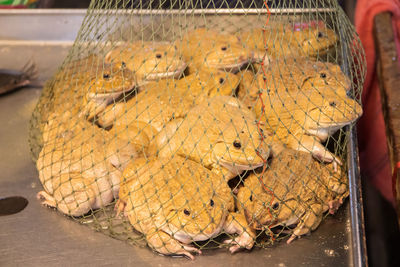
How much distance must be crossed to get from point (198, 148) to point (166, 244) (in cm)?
36

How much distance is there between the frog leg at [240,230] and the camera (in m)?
1.50

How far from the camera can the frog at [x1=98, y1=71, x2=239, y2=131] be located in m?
1.81

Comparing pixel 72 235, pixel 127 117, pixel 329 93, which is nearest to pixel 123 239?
pixel 72 235

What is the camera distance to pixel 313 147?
1.67 m

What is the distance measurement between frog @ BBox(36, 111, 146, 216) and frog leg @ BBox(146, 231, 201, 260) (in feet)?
0.93

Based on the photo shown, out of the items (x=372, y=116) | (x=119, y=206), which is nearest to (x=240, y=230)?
(x=119, y=206)

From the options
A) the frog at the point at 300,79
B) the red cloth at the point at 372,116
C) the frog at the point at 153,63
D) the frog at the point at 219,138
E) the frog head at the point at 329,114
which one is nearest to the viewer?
the frog at the point at 219,138

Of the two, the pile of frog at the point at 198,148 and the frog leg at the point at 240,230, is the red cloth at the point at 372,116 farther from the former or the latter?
the frog leg at the point at 240,230

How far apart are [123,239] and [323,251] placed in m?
0.70

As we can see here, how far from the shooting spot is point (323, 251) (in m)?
1.54

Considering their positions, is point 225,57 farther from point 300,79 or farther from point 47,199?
point 47,199

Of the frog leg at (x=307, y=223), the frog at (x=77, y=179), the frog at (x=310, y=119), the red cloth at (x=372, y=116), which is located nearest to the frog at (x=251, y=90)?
the frog at (x=310, y=119)

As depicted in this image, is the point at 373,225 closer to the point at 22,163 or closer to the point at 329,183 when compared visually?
the point at 329,183

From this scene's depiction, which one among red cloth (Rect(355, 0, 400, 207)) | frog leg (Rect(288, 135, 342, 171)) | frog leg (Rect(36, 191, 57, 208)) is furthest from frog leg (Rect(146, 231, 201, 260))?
red cloth (Rect(355, 0, 400, 207))
